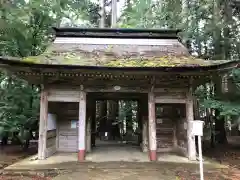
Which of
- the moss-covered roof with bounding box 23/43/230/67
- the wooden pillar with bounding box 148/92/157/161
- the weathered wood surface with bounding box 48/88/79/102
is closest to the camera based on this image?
the moss-covered roof with bounding box 23/43/230/67

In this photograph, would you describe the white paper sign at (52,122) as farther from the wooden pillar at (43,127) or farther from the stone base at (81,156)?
the stone base at (81,156)

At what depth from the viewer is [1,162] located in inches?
361

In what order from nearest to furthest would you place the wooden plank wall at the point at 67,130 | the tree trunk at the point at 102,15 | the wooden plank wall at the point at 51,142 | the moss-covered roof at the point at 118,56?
the moss-covered roof at the point at 118,56 → the wooden plank wall at the point at 51,142 → the wooden plank wall at the point at 67,130 → the tree trunk at the point at 102,15

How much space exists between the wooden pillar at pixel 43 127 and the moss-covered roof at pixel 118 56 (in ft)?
4.53

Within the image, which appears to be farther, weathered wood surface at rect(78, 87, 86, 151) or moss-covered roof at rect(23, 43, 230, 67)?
weathered wood surface at rect(78, 87, 86, 151)

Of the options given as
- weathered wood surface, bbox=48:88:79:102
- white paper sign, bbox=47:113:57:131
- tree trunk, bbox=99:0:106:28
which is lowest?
white paper sign, bbox=47:113:57:131

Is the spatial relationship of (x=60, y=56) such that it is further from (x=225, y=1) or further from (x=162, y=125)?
(x=225, y=1)

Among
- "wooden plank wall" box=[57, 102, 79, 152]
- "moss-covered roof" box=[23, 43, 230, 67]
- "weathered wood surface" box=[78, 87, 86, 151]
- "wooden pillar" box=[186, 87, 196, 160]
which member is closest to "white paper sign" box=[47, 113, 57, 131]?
"wooden plank wall" box=[57, 102, 79, 152]

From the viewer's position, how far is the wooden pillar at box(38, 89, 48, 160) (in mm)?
8195

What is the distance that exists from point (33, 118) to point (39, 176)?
4.60 meters

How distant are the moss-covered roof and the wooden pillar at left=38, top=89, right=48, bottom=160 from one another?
138cm

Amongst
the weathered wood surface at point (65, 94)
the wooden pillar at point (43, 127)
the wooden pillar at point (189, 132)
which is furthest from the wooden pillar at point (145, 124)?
the wooden pillar at point (43, 127)

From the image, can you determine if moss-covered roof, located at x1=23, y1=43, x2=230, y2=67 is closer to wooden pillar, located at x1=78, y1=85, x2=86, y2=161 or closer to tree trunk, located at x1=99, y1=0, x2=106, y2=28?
wooden pillar, located at x1=78, y1=85, x2=86, y2=161

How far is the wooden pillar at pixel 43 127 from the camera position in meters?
8.20
